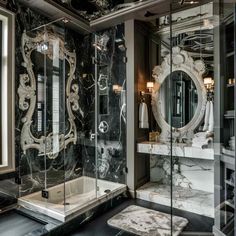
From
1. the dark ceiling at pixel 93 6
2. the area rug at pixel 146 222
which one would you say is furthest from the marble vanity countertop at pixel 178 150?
the dark ceiling at pixel 93 6

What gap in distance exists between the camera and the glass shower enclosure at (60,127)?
10.0 ft

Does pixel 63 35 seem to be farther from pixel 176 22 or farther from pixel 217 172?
pixel 217 172

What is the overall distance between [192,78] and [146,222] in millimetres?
2233

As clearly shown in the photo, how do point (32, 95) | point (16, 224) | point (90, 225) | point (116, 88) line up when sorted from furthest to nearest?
point (116, 88) < point (32, 95) < point (90, 225) < point (16, 224)

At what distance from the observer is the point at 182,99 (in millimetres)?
3484

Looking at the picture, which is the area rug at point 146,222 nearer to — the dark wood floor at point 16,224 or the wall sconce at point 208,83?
the dark wood floor at point 16,224

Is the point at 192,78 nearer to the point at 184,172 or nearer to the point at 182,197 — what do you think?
the point at 184,172

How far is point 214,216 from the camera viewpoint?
269cm

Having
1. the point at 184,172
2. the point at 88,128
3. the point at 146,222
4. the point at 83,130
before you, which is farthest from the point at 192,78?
the point at 146,222

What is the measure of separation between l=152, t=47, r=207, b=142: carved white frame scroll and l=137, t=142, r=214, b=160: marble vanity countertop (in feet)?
0.80

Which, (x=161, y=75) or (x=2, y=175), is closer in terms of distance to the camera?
(x=2, y=175)

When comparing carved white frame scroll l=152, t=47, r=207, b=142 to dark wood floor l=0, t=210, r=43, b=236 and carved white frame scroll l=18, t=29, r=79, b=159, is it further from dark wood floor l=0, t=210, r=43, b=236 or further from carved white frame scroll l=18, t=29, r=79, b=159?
dark wood floor l=0, t=210, r=43, b=236

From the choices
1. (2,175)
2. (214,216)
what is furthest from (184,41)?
(2,175)

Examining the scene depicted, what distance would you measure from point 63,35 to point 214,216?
343 cm
